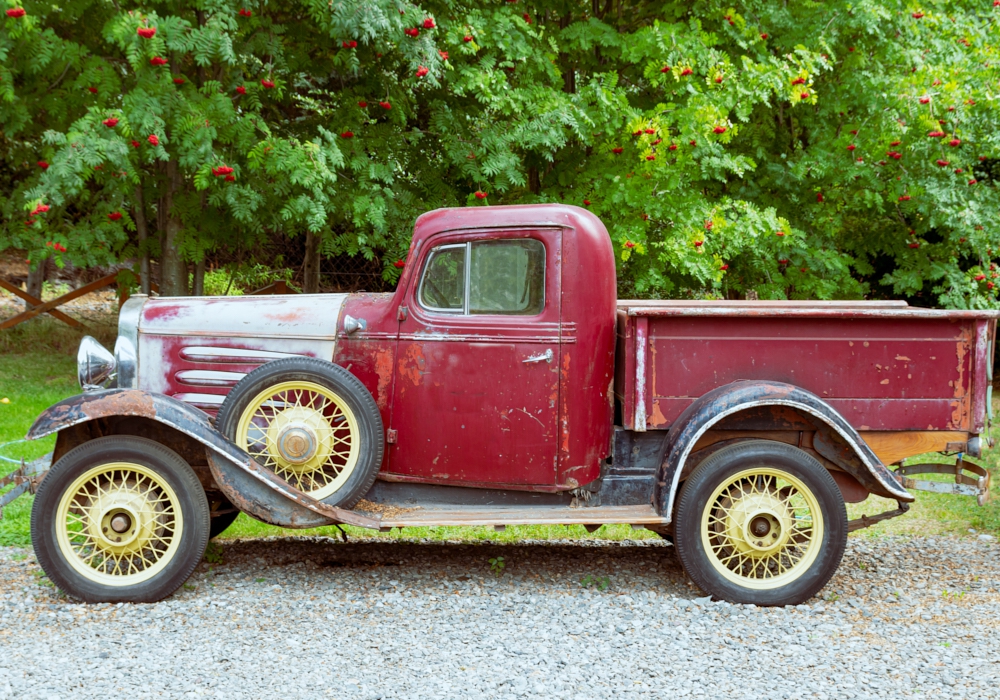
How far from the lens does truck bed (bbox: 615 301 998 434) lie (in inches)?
171

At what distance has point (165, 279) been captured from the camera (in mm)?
8812

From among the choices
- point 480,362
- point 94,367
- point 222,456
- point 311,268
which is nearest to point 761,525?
point 480,362

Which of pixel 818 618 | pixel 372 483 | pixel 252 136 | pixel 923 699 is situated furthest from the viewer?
pixel 252 136

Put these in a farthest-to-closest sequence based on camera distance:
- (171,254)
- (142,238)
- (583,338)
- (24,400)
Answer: (142,238), (24,400), (171,254), (583,338)

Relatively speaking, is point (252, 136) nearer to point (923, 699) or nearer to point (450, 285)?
point (450, 285)

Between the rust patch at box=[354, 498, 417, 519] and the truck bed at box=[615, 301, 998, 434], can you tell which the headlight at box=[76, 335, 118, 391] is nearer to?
the rust patch at box=[354, 498, 417, 519]

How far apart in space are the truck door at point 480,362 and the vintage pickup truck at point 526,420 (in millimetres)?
12

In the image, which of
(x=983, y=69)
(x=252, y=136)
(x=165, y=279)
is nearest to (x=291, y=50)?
(x=252, y=136)

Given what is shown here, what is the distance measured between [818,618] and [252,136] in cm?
539

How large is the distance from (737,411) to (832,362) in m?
0.57

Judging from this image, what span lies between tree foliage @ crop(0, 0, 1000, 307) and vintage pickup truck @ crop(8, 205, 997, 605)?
2452 mm

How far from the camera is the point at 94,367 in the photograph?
4.73 m

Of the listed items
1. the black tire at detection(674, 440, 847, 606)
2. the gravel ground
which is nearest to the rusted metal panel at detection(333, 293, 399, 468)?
the gravel ground

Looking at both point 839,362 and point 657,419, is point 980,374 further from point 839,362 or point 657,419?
point 657,419
